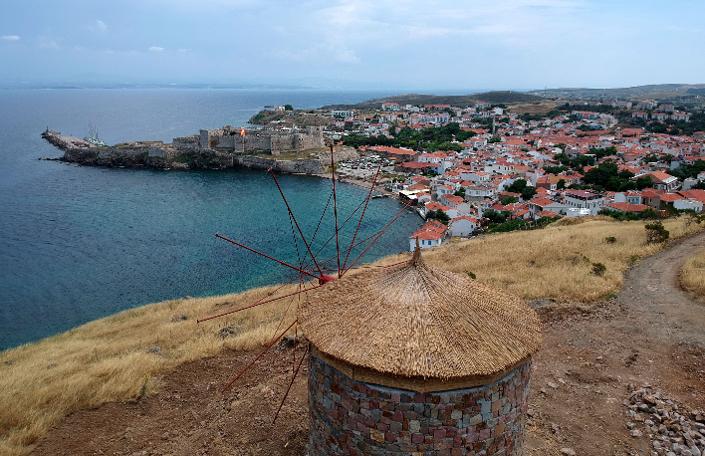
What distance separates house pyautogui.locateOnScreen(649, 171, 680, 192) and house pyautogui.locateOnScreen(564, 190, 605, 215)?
28.1 feet

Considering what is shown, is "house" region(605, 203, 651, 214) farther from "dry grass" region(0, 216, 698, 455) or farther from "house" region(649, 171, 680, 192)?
"dry grass" region(0, 216, 698, 455)

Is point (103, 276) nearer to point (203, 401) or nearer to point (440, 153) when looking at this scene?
point (203, 401)

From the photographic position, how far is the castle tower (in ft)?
17.2

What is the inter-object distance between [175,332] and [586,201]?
38.3 m

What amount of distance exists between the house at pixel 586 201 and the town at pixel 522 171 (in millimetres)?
87

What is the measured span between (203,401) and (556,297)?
8628 mm

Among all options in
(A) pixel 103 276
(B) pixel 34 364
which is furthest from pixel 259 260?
(B) pixel 34 364

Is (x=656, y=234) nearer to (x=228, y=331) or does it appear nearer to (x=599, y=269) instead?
(x=599, y=269)

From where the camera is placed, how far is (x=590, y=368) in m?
9.95

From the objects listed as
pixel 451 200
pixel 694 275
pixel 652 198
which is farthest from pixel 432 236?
pixel 694 275

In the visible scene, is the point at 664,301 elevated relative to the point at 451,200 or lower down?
elevated

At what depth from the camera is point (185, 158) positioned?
7425 centimetres

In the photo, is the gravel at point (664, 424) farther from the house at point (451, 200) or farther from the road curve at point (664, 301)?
the house at point (451, 200)

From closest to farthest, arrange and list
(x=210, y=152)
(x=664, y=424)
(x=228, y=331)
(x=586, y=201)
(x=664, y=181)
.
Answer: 1. (x=664, y=424)
2. (x=228, y=331)
3. (x=586, y=201)
4. (x=664, y=181)
5. (x=210, y=152)
